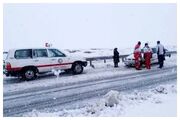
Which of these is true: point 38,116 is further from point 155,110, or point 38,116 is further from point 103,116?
point 155,110

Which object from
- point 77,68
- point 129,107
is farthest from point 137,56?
point 129,107

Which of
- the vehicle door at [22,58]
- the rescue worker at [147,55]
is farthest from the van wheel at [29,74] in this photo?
the rescue worker at [147,55]

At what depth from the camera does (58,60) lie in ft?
54.7

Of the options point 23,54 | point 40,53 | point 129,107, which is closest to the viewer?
point 129,107

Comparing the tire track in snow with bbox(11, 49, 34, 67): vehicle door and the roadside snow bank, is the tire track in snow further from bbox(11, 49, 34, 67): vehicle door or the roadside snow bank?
bbox(11, 49, 34, 67): vehicle door

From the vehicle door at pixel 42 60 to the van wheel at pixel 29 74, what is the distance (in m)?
0.42

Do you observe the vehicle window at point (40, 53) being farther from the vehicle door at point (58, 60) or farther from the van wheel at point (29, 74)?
the van wheel at point (29, 74)

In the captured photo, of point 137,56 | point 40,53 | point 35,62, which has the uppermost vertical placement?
point 40,53

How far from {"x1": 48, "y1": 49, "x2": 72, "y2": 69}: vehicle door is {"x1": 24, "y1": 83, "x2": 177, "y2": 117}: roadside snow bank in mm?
6642

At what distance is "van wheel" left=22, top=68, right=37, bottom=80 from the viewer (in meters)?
15.5

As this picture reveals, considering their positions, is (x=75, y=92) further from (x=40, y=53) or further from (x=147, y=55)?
(x=147, y=55)

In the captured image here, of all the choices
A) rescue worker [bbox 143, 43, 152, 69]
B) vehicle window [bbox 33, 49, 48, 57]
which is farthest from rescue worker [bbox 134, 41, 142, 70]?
vehicle window [bbox 33, 49, 48, 57]

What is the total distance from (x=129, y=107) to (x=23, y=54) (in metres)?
8.25

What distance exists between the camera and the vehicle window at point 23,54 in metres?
15.4
